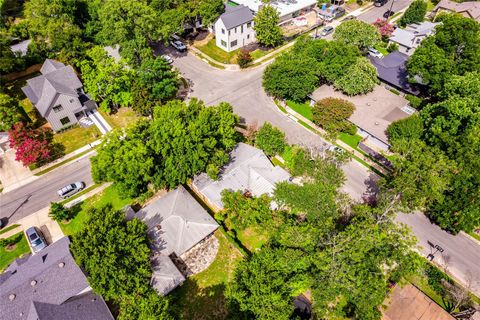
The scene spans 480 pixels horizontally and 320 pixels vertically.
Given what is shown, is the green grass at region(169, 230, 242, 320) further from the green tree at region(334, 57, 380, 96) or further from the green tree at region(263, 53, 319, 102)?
the green tree at region(334, 57, 380, 96)

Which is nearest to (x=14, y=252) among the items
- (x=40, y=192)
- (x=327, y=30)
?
(x=40, y=192)

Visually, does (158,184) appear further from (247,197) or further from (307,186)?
(307,186)

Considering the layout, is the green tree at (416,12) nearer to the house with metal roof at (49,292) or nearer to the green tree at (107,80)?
the green tree at (107,80)

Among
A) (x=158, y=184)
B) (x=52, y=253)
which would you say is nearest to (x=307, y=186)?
(x=158, y=184)

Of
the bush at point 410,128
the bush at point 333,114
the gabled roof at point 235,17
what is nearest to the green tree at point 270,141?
the bush at point 333,114

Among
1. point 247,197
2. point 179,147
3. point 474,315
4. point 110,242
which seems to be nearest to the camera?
point 110,242

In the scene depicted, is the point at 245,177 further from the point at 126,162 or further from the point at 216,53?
the point at 216,53
